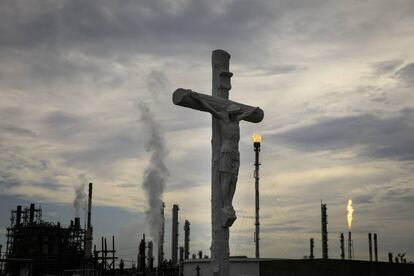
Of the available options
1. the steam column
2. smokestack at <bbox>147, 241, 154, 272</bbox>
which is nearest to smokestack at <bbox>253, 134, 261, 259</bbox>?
the steam column

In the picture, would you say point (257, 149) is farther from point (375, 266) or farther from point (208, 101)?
point (208, 101)

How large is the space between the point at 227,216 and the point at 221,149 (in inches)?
53.8

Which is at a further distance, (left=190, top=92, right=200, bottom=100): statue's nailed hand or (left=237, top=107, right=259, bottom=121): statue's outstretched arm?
(left=237, top=107, right=259, bottom=121): statue's outstretched arm

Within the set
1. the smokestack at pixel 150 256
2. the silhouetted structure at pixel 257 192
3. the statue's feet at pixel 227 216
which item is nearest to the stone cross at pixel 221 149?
the statue's feet at pixel 227 216

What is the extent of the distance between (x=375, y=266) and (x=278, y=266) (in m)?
3.95

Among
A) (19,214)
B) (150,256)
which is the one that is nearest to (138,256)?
(150,256)

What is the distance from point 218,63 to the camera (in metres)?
10.9

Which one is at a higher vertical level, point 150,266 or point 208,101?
point 208,101

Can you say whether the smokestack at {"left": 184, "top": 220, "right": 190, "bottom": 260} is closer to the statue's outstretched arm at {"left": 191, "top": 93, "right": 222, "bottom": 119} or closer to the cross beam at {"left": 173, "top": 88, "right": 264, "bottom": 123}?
the cross beam at {"left": 173, "top": 88, "right": 264, "bottom": 123}

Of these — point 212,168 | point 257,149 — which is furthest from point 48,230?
point 212,168

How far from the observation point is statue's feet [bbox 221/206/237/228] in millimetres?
10117

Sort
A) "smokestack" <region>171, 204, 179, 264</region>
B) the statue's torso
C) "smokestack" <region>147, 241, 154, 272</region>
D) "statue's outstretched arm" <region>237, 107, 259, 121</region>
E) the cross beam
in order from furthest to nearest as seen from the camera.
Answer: "smokestack" <region>171, 204, 179, 264</region>
"smokestack" <region>147, 241, 154, 272</region>
"statue's outstretched arm" <region>237, 107, 259, 121</region>
the statue's torso
the cross beam

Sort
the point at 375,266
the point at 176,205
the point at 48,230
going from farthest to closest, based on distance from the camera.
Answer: the point at 48,230 → the point at 176,205 → the point at 375,266

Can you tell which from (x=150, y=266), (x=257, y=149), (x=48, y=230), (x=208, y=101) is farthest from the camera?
(x=48, y=230)
